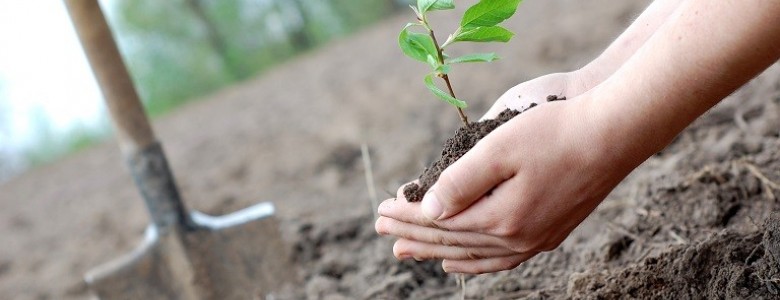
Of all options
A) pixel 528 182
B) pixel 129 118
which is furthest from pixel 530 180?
pixel 129 118

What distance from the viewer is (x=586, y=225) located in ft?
6.17

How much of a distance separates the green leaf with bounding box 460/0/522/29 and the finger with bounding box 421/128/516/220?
22cm

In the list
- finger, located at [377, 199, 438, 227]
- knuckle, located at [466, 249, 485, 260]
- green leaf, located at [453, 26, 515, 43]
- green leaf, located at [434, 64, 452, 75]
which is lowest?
knuckle, located at [466, 249, 485, 260]

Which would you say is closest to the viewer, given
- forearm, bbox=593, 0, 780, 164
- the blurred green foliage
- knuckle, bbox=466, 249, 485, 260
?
forearm, bbox=593, 0, 780, 164

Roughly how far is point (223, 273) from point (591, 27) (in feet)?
7.73

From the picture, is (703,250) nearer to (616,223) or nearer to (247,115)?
(616,223)

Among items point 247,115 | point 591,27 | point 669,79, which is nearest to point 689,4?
point 669,79

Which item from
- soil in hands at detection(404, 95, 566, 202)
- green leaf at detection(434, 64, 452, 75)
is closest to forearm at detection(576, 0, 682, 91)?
soil in hands at detection(404, 95, 566, 202)

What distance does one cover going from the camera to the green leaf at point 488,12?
3.97ft

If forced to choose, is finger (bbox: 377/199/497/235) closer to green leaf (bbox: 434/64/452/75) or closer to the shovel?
green leaf (bbox: 434/64/452/75)

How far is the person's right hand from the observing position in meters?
1.33

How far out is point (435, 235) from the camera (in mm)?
1166

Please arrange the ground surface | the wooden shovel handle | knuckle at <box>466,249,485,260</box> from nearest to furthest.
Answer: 1. knuckle at <box>466,249,485,260</box>
2. the ground surface
3. the wooden shovel handle

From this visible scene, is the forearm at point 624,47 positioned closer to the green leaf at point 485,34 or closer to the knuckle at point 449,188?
the green leaf at point 485,34
